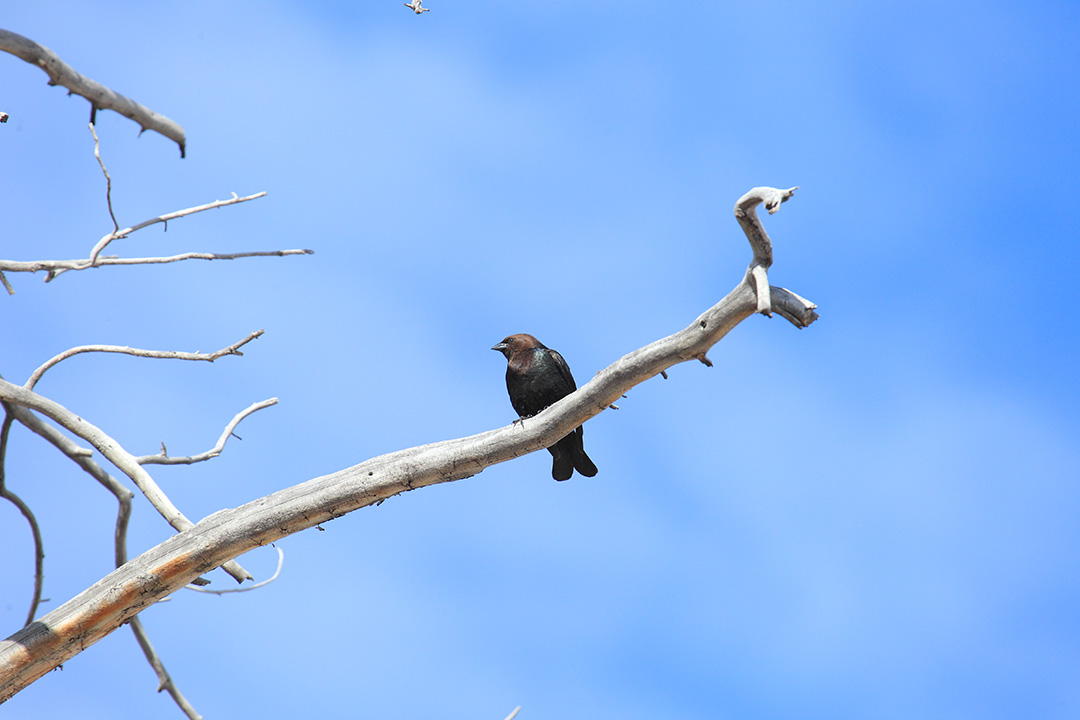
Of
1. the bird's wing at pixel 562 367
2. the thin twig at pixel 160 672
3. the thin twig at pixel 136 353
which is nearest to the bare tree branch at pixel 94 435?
the thin twig at pixel 136 353

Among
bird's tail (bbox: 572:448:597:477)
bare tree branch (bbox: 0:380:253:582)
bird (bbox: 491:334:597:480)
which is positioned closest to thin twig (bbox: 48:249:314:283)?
bare tree branch (bbox: 0:380:253:582)

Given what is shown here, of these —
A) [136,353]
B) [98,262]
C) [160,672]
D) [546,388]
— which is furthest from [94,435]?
[546,388]

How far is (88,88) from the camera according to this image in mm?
3430

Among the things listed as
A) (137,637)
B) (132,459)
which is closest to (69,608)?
(132,459)

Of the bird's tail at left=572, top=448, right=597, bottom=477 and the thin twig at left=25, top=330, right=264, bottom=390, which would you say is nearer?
the thin twig at left=25, top=330, right=264, bottom=390

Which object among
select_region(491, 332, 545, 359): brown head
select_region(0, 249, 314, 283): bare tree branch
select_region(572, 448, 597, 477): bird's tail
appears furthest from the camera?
select_region(491, 332, 545, 359): brown head

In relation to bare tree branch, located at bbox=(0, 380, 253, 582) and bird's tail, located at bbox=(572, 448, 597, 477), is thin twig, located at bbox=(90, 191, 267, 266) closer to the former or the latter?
bare tree branch, located at bbox=(0, 380, 253, 582)

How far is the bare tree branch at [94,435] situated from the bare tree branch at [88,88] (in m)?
1.94

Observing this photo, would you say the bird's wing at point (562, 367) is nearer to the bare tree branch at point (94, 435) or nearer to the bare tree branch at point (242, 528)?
the bare tree branch at point (242, 528)

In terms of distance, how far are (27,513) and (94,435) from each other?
1.01m

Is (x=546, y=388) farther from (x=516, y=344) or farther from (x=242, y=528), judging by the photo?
(x=242, y=528)

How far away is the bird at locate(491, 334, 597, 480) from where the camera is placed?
18.7 feet

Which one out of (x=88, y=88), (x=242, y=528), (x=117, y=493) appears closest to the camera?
(x=88, y=88)

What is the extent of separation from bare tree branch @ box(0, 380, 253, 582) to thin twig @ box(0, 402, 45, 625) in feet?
1.36
